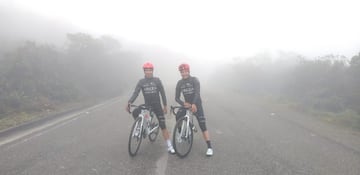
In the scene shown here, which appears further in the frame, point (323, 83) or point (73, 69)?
point (73, 69)

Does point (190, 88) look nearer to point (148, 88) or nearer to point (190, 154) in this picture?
point (148, 88)

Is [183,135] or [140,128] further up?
[140,128]

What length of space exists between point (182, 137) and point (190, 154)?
42cm

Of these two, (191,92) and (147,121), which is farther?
(147,121)

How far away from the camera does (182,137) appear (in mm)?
5609

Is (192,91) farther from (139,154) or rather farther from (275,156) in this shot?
(275,156)

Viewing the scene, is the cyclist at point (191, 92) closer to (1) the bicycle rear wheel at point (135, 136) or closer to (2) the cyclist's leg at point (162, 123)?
(2) the cyclist's leg at point (162, 123)

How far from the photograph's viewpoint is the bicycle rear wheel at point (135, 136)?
5410 mm

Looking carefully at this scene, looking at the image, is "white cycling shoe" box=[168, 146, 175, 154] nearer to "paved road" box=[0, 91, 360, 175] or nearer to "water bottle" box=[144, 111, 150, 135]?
"paved road" box=[0, 91, 360, 175]

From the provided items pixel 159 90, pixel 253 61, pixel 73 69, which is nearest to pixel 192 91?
pixel 159 90

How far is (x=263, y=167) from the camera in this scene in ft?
16.2

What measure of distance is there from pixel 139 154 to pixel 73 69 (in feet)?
69.8

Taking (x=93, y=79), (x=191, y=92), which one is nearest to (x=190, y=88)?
(x=191, y=92)

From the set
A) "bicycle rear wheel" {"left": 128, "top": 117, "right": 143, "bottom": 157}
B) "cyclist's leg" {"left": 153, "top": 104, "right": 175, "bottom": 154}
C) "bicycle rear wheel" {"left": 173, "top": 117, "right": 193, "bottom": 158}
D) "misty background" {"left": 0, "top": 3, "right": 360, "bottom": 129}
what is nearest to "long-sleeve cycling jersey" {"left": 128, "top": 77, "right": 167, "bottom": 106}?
"cyclist's leg" {"left": 153, "top": 104, "right": 175, "bottom": 154}
